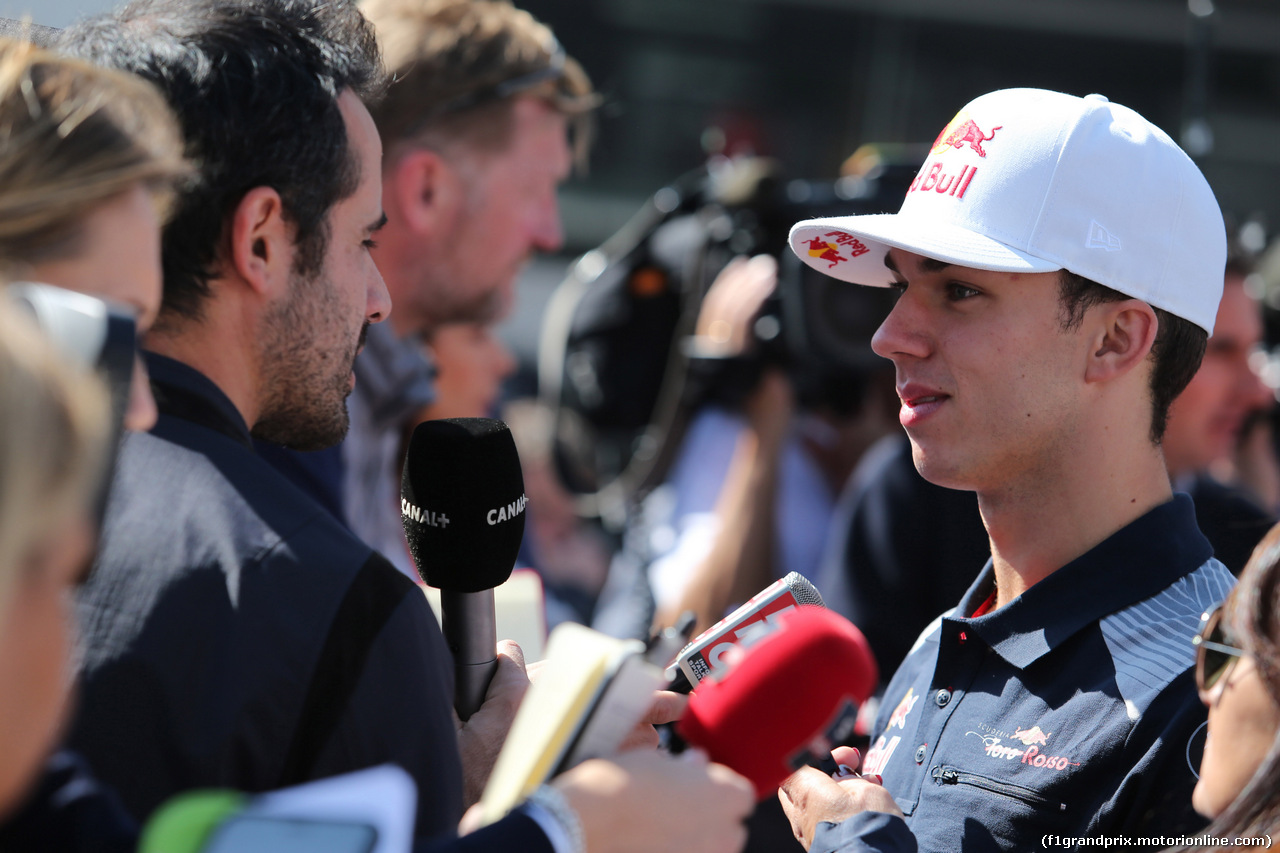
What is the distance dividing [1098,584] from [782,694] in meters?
0.74

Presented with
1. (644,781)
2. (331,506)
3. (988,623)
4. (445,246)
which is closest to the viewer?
(644,781)

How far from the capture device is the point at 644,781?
108 cm

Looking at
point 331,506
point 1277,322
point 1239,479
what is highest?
point 331,506

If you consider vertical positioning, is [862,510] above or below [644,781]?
below

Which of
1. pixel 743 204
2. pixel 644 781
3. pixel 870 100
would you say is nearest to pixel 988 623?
pixel 644 781

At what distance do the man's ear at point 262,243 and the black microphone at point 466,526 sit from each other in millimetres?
274

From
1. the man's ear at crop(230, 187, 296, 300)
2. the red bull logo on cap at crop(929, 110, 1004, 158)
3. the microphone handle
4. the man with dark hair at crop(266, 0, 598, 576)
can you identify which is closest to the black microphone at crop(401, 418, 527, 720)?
the microphone handle

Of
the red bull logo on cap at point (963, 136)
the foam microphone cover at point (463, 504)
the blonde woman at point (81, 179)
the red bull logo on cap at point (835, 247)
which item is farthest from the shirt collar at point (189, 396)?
the red bull logo on cap at point (963, 136)

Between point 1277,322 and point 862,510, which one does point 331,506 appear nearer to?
point 862,510

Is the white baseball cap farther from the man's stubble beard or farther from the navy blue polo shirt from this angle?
the man's stubble beard

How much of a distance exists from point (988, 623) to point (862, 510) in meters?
1.55

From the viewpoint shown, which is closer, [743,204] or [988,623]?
[988,623]

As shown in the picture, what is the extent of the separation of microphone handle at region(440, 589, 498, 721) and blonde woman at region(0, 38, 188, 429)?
0.54 meters

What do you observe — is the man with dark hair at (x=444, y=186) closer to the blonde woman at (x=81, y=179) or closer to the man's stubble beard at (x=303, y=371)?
the man's stubble beard at (x=303, y=371)
